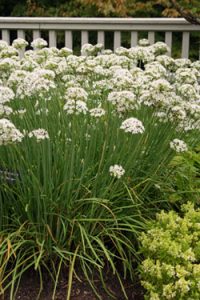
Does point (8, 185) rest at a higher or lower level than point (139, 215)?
higher

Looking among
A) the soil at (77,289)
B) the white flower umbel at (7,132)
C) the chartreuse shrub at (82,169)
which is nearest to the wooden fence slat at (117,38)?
the chartreuse shrub at (82,169)

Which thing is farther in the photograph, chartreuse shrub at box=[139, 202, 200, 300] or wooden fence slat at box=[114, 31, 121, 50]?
wooden fence slat at box=[114, 31, 121, 50]

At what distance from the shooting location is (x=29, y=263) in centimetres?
270

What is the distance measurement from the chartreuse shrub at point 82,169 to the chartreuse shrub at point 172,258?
0.22 metres

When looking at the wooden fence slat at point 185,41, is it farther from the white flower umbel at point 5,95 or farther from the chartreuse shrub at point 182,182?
the white flower umbel at point 5,95

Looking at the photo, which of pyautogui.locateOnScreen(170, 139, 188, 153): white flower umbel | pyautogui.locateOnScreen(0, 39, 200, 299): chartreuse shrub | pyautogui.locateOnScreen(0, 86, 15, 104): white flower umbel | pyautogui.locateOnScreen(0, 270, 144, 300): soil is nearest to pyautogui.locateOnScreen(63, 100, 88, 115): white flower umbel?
pyautogui.locateOnScreen(0, 39, 200, 299): chartreuse shrub

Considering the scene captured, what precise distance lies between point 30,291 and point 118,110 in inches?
40.1

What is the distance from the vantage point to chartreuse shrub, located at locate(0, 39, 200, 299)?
2580 mm

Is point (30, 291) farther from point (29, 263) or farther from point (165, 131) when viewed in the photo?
point (165, 131)

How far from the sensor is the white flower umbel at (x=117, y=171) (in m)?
2.57

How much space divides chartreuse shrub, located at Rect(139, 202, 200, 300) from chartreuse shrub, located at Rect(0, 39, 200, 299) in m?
0.22

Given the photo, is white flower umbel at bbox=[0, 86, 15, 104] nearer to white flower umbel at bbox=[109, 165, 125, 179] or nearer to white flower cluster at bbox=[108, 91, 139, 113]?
white flower cluster at bbox=[108, 91, 139, 113]

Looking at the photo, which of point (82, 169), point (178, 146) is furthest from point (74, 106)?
point (178, 146)

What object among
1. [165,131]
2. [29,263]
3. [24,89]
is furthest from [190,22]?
[29,263]
